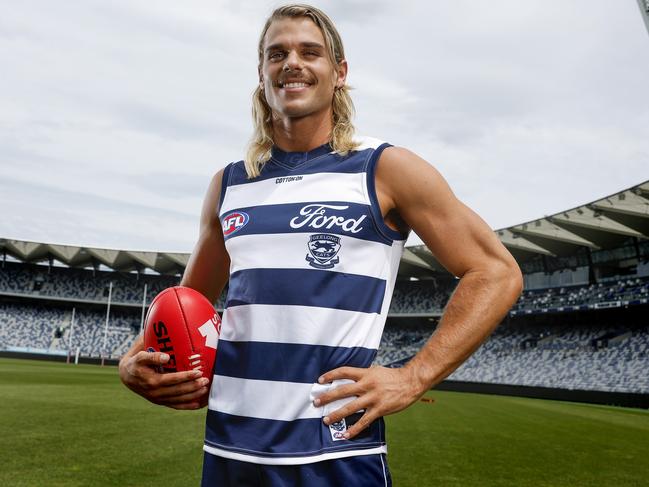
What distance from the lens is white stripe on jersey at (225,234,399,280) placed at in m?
2.02

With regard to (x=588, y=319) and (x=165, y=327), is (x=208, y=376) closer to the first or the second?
(x=165, y=327)

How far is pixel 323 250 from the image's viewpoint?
2020 mm

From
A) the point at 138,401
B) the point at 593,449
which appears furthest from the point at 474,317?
the point at 138,401

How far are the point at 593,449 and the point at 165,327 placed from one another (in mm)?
11642

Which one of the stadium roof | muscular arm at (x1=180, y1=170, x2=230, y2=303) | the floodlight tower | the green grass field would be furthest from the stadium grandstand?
muscular arm at (x1=180, y1=170, x2=230, y2=303)

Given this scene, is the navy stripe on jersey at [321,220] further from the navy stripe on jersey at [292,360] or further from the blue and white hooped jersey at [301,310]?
the navy stripe on jersey at [292,360]

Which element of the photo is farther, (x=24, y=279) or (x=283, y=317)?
(x=24, y=279)

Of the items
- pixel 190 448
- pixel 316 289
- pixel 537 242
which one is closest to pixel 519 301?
pixel 537 242

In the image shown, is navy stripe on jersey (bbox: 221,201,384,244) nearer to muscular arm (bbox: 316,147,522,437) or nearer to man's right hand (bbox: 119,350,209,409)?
muscular arm (bbox: 316,147,522,437)

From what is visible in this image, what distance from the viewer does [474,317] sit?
2002 millimetres

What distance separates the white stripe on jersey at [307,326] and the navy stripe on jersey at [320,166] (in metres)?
0.53

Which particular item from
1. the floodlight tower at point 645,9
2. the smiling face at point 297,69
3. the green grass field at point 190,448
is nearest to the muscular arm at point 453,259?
the smiling face at point 297,69

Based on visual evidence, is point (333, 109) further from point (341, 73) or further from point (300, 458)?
point (300, 458)

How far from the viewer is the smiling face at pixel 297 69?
2.28 m
